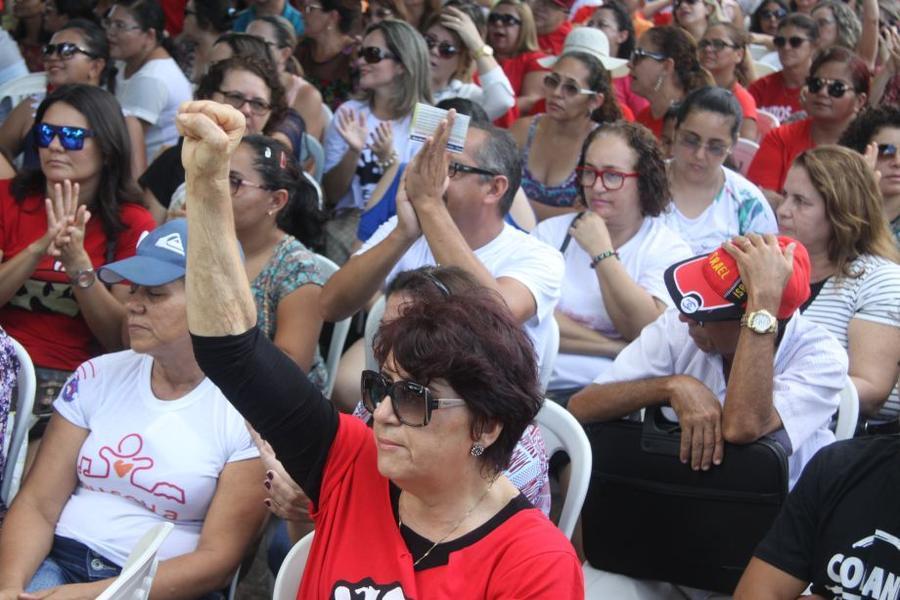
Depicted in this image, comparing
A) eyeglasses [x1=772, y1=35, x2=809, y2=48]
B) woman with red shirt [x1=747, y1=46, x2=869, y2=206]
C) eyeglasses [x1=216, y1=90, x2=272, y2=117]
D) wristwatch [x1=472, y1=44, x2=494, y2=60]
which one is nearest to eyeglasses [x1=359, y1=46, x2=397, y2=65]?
wristwatch [x1=472, y1=44, x2=494, y2=60]

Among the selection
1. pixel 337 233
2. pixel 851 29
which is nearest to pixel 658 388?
pixel 337 233

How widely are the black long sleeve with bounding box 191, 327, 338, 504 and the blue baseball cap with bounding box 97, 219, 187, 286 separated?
0.91 m

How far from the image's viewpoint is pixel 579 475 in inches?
107

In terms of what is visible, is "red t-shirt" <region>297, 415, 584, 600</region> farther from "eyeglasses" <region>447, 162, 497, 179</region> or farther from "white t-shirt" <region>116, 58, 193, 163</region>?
"white t-shirt" <region>116, 58, 193, 163</region>

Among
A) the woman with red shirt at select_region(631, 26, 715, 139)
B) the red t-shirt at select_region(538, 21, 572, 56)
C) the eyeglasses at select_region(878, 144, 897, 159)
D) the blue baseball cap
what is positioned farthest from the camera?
the red t-shirt at select_region(538, 21, 572, 56)

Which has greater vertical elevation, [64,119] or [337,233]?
[64,119]

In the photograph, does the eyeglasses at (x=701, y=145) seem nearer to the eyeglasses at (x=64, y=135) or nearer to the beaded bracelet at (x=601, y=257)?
the beaded bracelet at (x=601, y=257)

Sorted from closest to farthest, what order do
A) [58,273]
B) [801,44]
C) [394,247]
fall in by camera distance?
[394,247], [58,273], [801,44]

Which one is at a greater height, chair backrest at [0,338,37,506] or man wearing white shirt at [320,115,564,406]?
man wearing white shirt at [320,115,564,406]

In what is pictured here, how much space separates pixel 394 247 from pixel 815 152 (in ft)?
4.58

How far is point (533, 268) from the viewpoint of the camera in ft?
11.1

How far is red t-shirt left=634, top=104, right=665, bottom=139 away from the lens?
623 cm

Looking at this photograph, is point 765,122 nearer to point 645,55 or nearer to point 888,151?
point 645,55

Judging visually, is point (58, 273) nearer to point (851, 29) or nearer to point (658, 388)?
point (658, 388)
